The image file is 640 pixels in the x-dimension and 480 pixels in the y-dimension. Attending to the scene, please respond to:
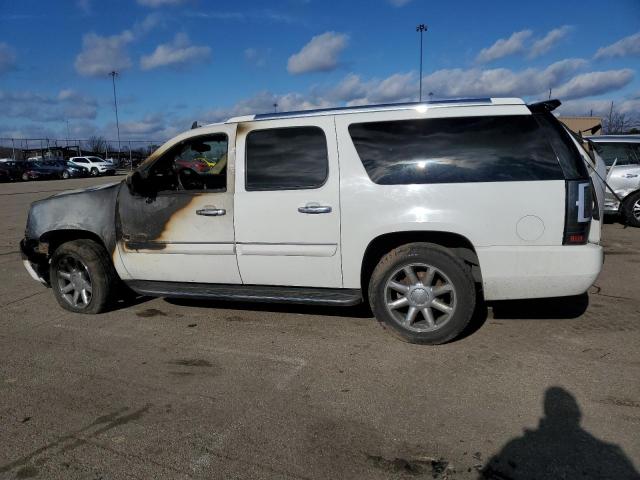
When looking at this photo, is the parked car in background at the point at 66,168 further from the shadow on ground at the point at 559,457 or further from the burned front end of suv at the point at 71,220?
the shadow on ground at the point at 559,457

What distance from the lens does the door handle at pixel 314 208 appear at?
13.6 feet

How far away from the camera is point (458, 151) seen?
391 centimetres

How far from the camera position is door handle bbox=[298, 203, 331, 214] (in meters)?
4.14

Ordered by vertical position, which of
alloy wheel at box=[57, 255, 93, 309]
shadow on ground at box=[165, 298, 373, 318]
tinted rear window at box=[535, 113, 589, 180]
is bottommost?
shadow on ground at box=[165, 298, 373, 318]

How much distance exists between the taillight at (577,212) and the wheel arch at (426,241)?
677mm

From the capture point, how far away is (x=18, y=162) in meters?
35.4

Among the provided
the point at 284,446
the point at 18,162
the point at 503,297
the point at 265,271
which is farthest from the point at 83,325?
the point at 18,162

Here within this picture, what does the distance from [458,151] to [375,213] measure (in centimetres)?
77

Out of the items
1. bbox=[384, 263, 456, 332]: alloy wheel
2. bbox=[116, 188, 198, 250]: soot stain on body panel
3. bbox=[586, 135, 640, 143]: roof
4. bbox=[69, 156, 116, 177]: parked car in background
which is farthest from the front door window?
bbox=[69, 156, 116, 177]: parked car in background

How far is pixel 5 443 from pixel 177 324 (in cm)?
206

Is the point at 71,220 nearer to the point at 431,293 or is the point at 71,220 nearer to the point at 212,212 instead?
the point at 212,212

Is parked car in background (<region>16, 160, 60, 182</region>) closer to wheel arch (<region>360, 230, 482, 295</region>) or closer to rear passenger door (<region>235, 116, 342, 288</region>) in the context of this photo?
rear passenger door (<region>235, 116, 342, 288</region>)

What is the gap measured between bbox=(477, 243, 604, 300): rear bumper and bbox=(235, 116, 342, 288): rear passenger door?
47.4 inches

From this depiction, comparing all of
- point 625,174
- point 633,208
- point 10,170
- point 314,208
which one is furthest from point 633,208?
point 10,170
